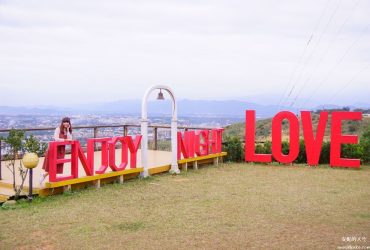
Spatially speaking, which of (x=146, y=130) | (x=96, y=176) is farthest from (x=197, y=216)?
(x=146, y=130)

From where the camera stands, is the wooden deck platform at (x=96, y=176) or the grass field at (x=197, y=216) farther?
the wooden deck platform at (x=96, y=176)

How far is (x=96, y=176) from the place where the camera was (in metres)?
10.7

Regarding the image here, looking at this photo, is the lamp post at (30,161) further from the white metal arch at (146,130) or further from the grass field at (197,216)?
the white metal arch at (146,130)

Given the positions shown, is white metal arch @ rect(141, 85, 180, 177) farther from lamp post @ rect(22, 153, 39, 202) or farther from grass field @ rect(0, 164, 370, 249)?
lamp post @ rect(22, 153, 39, 202)

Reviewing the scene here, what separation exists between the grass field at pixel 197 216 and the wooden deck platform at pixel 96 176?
0.25 meters

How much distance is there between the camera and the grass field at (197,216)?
682 cm

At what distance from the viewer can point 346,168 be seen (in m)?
14.8

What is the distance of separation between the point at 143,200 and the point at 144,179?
2527mm

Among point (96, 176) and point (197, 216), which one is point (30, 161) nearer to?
point (96, 176)

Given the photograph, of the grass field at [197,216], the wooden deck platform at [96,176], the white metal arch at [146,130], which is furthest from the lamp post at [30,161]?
the white metal arch at [146,130]

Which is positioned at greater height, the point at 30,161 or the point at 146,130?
the point at 146,130

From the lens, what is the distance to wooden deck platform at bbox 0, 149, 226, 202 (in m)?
9.66

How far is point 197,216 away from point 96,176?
3336 mm

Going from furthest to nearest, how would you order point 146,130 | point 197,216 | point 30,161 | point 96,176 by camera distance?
point 146,130, point 96,176, point 30,161, point 197,216
